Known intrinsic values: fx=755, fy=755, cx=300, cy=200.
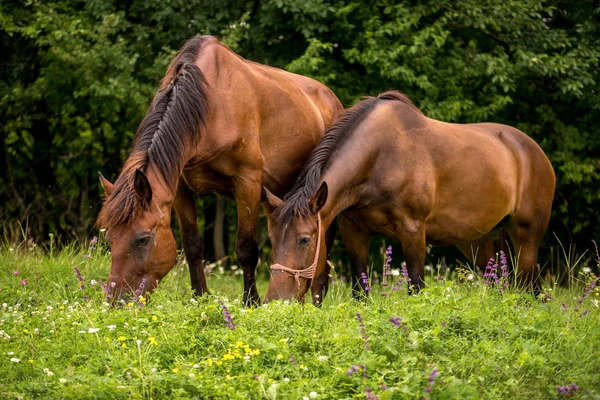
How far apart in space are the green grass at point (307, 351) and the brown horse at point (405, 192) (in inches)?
34.6

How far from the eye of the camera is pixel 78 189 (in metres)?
13.5

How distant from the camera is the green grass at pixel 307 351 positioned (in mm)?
4094

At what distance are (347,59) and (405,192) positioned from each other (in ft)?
16.1

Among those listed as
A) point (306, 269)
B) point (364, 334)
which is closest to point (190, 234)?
point (306, 269)

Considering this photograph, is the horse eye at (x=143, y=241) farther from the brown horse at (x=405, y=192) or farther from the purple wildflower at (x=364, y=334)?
the purple wildflower at (x=364, y=334)

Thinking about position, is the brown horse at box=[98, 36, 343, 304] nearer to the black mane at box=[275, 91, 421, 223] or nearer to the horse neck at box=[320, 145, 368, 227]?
the black mane at box=[275, 91, 421, 223]

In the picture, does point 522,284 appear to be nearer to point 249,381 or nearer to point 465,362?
point 465,362

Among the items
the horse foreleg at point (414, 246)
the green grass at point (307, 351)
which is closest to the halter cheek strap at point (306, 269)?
the green grass at point (307, 351)

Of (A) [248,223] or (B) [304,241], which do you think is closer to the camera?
(B) [304,241]

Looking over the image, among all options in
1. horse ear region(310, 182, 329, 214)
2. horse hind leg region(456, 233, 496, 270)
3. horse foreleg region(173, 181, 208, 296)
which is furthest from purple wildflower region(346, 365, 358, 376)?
horse hind leg region(456, 233, 496, 270)

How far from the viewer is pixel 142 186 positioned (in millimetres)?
5465

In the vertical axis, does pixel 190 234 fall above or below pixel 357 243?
above

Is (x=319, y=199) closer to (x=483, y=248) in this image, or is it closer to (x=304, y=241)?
(x=304, y=241)

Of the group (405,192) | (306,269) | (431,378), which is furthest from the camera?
(405,192)
